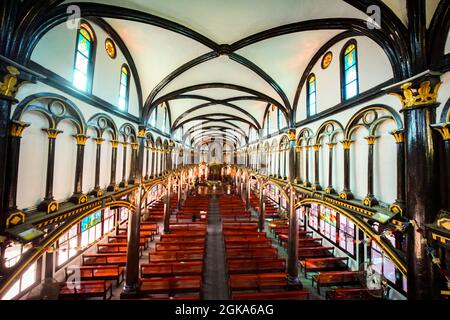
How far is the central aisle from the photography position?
893 cm

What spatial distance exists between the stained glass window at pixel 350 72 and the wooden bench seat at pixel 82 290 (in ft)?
41.5

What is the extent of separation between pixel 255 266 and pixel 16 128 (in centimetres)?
1047

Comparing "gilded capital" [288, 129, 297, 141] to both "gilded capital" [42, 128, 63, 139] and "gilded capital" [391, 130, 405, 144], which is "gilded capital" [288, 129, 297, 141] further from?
"gilded capital" [42, 128, 63, 139]

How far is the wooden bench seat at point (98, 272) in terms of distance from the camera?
8.77 metres

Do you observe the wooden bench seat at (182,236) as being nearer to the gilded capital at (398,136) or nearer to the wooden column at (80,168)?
the wooden column at (80,168)

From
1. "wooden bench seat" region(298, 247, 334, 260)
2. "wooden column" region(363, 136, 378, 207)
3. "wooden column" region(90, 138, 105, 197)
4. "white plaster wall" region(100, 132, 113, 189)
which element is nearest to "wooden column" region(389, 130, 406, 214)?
"wooden column" region(363, 136, 378, 207)

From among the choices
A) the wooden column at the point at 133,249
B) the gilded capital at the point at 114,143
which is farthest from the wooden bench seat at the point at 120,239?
the gilded capital at the point at 114,143

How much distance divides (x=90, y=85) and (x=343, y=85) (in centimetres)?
982

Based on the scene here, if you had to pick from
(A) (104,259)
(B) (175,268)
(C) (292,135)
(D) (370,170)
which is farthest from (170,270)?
(C) (292,135)

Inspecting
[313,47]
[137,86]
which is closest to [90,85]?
[137,86]

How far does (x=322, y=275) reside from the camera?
8719 millimetres

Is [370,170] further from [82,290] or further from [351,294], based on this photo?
[82,290]

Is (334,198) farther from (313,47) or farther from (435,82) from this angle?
(313,47)

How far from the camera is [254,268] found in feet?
31.9
